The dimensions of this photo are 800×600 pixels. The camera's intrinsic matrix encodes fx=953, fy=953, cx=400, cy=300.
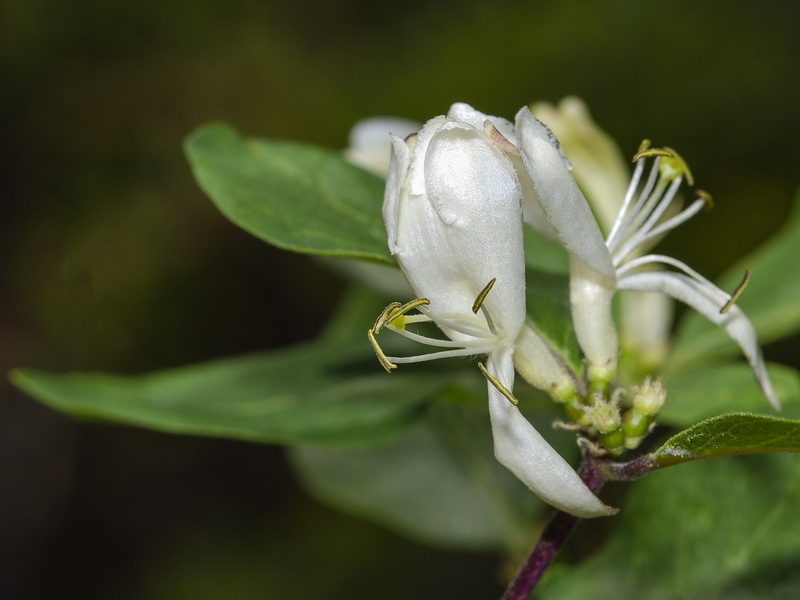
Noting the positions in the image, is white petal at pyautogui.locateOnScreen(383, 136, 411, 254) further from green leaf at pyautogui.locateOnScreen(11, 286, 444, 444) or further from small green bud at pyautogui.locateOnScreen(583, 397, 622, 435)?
green leaf at pyautogui.locateOnScreen(11, 286, 444, 444)

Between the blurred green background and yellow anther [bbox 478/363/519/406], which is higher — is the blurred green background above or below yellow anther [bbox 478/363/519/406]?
below

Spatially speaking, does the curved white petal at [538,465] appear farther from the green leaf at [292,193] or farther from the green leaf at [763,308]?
the green leaf at [763,308]

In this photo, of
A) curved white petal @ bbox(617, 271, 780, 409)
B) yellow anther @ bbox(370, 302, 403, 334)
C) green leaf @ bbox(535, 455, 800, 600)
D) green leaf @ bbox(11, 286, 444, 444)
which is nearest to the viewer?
yellow anther @ bbox(370, 302, 403, 334)

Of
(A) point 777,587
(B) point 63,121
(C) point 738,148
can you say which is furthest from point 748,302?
(B) point 63,121

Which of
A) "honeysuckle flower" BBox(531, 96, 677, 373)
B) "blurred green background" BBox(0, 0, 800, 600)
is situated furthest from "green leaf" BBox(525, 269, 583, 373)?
"blurred green background" BBox(0, 0, 800, 600)

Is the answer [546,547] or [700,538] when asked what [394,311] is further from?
[700,538]

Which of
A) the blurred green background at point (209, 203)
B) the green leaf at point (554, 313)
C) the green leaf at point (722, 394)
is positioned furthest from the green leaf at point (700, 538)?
the blurred green background at point (209, 203)

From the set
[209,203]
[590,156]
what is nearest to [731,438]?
[590,156]
